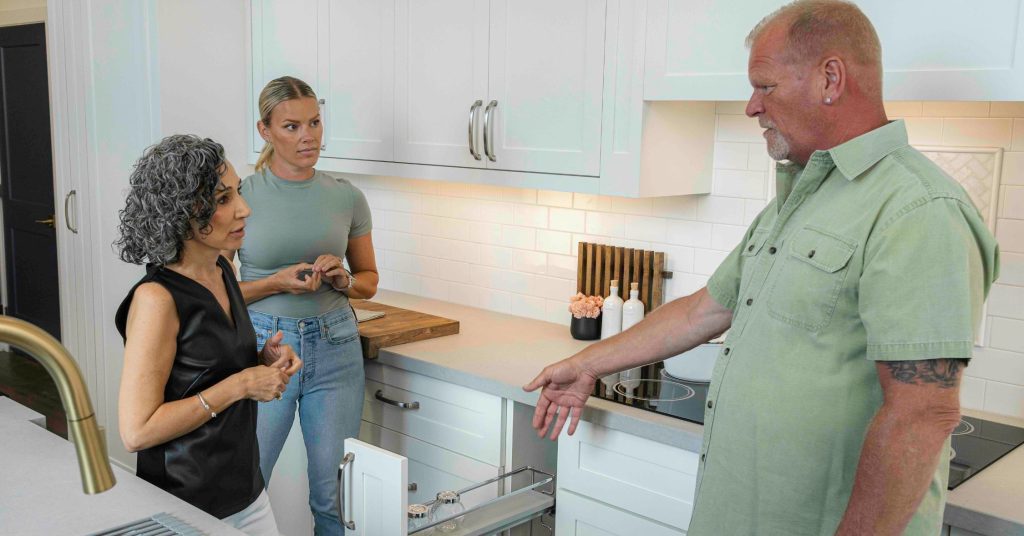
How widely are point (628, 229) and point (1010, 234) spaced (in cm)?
119

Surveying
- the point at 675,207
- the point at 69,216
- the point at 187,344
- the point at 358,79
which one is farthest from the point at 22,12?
the point at 187,344

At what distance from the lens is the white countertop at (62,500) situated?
172 centimetres

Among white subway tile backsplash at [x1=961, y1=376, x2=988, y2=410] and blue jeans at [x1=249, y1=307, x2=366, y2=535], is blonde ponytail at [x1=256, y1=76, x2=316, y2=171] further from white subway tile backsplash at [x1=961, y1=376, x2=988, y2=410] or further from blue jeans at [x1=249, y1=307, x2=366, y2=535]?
white subway tile backsplash at [x1=961, y1=376, x2=988, y2=410]

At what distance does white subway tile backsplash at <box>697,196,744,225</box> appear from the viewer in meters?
2.99

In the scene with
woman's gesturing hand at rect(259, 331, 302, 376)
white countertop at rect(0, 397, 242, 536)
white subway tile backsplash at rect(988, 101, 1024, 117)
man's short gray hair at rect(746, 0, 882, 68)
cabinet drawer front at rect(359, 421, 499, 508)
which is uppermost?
man's short gray hair at rect(746, 0, 882, 68)

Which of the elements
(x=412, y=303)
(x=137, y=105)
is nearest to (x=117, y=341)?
(x=137, y=105)

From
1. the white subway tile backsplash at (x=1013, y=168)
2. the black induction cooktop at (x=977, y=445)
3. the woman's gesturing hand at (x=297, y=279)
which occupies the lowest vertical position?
the black induction cooktop at (x=977, y=445)

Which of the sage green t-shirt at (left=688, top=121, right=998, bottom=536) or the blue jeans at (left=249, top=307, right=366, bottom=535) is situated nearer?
the sage green t-shirt at (left=688, top=121, right=998, bottom=536)

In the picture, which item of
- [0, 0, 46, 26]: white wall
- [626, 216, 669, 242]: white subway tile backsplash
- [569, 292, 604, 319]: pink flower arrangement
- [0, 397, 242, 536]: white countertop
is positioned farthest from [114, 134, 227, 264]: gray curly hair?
[0, 0, 46, 26]: white wall

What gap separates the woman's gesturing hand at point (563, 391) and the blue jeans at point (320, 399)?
0.77 metres

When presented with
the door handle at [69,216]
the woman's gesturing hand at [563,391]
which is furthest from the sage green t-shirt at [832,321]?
the door handle at [69,216]

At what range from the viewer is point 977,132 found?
2.47m

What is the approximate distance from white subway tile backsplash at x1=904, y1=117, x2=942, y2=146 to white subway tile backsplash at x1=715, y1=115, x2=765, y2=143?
0.45 m

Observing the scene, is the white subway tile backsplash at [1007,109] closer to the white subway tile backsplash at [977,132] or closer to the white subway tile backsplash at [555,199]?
the white subway tile backsplash at [977,132]
